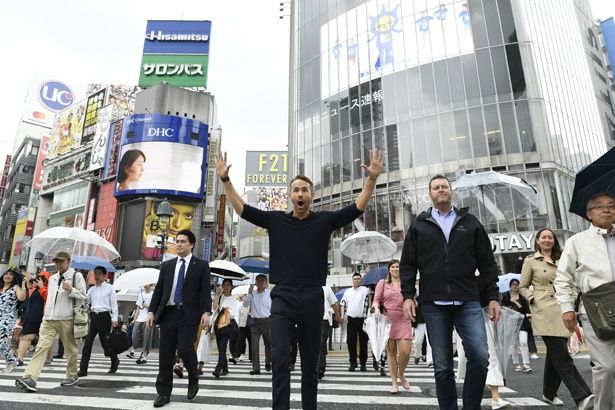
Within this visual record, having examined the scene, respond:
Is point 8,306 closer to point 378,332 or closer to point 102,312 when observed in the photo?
point 102,312

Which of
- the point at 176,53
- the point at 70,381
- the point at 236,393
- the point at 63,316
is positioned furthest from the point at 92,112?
the point at 236,393

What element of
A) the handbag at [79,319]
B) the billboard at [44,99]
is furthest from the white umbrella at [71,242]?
the billboard at [44,99]

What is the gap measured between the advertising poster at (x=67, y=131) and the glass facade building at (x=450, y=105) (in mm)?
35439

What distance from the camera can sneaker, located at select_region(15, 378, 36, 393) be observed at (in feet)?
17.7

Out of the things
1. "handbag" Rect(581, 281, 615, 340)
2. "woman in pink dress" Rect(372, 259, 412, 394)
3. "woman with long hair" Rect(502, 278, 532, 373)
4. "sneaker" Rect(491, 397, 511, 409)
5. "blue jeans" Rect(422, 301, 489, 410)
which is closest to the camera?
"handbag" Rect(581, 281, 615, 340)

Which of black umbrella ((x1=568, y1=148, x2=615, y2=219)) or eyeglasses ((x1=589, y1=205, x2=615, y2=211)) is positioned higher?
black umbrella ((x1=568, y1=148, x2=615, y2=219))

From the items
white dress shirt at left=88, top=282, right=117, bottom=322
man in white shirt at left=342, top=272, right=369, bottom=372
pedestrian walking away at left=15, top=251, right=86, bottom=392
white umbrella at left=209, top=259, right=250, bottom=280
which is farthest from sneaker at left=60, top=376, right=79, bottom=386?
man in white shirt at left=342, top=272, right=369, bottom=372

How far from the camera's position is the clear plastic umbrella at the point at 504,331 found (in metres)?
4.64

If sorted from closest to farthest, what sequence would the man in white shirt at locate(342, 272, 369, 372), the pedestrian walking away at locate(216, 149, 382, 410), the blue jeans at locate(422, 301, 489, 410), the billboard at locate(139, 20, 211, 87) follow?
1. the pedestrian walking away at locate(216, 149, 382, 410)
2. the blue jeans at locate(422, 301, 489, 410)
3. the man in white shirt at locate(342, 272, 369, 372)
4. the billboard at locate(139, 20, 211, 87)

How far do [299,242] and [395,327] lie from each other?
3477 mm

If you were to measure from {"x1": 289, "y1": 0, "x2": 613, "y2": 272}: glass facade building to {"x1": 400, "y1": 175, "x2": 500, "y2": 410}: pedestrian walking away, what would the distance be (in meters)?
23.6

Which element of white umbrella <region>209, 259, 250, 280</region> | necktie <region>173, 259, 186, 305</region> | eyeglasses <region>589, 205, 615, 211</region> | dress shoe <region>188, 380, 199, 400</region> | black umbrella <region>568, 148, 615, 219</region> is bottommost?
dress shoe <region>188, 380, 199, 400</region>

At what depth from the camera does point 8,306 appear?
703cm

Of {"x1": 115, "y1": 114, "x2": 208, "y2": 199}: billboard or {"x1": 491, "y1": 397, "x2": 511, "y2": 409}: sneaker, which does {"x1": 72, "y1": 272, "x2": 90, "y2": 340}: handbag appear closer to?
{"x1": 491, "y1": 397, "x2": 511, "y2": 409}: sneaker
